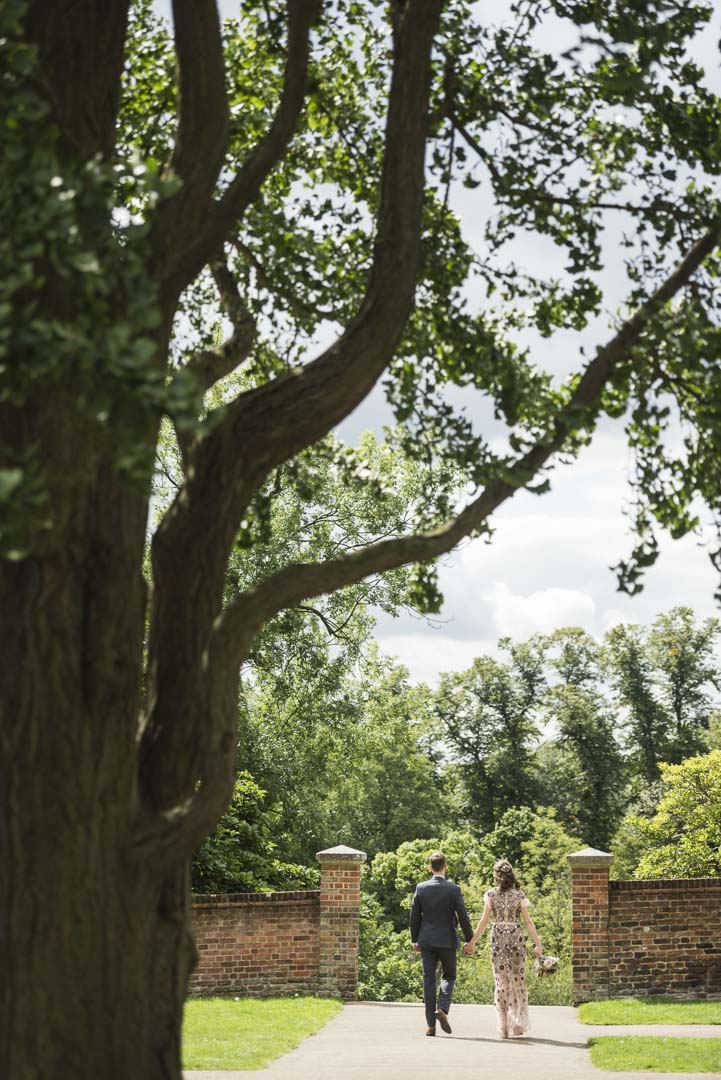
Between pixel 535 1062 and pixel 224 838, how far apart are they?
12763 millimetres

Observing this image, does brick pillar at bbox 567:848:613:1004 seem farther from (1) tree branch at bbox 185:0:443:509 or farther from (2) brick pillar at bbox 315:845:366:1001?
(1) tree branch at bbox 185:0:443:509

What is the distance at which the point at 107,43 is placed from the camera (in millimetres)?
6180

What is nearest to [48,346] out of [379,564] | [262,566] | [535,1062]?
[379,564]

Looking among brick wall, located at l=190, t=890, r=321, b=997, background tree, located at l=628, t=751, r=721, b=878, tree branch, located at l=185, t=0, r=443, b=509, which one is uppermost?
tree branch, located at l=185, t=0, r=443, b=509

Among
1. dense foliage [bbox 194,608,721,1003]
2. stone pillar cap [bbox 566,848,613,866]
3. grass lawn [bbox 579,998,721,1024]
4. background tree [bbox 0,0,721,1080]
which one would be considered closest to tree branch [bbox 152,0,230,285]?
background tree [bbox 0,0,721,1080]

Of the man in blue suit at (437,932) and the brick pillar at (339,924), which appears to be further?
the brick pillar at (339,924)

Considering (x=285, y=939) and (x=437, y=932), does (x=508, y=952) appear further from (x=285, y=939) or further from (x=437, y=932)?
(x=285, y=939)

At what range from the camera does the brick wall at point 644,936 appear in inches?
621

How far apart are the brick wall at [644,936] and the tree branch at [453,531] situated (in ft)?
34.7

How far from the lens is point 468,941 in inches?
505

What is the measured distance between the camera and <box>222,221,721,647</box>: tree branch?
5.75 m

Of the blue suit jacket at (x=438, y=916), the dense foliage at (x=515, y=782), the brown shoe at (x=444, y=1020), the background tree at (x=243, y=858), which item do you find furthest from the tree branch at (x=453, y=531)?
the dense foliage at (x=515, y=782)

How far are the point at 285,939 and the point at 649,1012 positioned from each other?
4666 millimetres

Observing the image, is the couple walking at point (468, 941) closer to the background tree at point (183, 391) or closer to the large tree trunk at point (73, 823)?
the background tree at point (183, 391)
